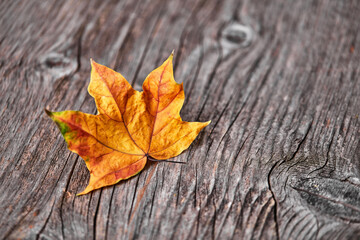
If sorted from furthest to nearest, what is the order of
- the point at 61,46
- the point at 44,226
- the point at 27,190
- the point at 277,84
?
1. the point at 61,46
2. the point at 277,84
3. the point at 27,190
4. the point at 44,226

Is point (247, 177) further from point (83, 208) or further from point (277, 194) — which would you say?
point (83, 208)

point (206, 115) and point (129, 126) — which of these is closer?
point (129, 126)

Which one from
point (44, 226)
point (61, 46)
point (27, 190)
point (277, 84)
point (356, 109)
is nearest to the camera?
point (44, 226)

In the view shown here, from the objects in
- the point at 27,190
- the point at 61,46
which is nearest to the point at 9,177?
the point at 27,190
